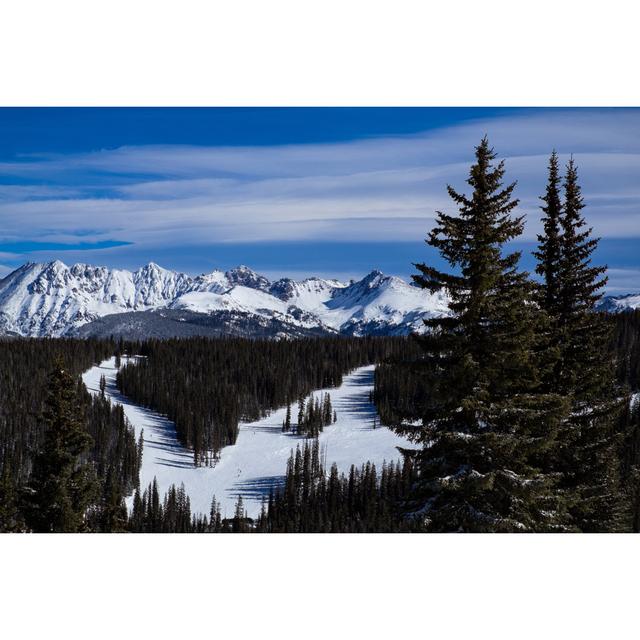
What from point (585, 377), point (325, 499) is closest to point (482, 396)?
point (585, 377)

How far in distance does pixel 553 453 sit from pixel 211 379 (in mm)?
165688

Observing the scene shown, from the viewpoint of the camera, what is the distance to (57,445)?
1110 inches

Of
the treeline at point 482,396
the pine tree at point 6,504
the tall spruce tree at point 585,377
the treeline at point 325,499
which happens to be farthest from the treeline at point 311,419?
the treeline at point 482,396

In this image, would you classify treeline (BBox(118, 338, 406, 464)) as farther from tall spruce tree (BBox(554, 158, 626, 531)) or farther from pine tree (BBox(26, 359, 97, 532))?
tall spruce tree (BBox(554, 158, 626, 531))

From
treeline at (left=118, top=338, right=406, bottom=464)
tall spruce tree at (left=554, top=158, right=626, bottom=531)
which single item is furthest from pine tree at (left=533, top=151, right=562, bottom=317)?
treeline at (left=118, top=338, right=406, bottom=464)

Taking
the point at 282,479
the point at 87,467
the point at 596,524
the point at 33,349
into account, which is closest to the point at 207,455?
the point at 282,479

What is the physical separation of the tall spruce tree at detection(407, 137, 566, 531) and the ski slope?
10491 centimetres

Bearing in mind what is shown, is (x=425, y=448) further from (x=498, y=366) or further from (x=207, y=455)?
(x=207, y=455)

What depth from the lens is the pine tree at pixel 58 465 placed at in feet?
92.0

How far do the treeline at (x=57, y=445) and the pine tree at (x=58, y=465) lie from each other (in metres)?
0.04

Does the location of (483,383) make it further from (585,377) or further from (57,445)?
(57,445)

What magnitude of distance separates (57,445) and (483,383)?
1895 cm

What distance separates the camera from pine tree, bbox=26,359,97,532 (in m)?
28.0
